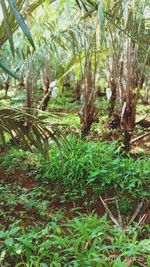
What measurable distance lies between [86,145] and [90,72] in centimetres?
114

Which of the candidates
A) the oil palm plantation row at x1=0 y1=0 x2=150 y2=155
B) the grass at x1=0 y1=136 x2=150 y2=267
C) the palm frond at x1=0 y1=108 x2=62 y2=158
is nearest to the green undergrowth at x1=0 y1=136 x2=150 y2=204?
the grass at x1=0 y1=136 x2=150 y2=267

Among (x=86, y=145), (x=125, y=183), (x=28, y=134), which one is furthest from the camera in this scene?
(x=86, y=145)

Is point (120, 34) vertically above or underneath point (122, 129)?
above

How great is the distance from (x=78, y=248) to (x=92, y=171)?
1.08 meters

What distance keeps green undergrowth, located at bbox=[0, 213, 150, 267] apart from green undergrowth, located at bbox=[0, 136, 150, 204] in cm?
70

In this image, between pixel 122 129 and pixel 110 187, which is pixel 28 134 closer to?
pixel 110 187

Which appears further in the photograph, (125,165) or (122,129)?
(122,129)

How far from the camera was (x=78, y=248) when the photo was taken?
7.50 ft

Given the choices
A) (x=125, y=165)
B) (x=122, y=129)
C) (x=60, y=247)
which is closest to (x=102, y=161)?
(x=125, y=165)

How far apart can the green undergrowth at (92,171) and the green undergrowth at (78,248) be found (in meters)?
0.70

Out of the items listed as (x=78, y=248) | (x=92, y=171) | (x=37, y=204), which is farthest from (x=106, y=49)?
(x=78, y=248)

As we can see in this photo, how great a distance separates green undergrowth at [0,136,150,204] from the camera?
3.12 m

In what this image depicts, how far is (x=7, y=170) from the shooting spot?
12.4 ft

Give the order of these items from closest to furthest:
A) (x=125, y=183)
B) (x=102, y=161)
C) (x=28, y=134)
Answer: (x=28, y=134)
(x=125, y=183)
(x=102, y=161)
